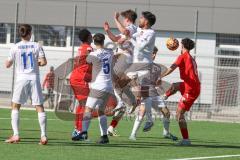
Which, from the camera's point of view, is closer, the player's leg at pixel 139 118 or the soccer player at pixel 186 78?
the soccer player at pixel 186 78

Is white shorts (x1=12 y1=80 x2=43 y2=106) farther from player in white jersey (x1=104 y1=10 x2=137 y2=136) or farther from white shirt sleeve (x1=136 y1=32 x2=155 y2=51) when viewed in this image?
white shirt sleeve (x1=136 y1=32 x2=155 y2=51)

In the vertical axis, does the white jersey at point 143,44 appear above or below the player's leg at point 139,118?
above

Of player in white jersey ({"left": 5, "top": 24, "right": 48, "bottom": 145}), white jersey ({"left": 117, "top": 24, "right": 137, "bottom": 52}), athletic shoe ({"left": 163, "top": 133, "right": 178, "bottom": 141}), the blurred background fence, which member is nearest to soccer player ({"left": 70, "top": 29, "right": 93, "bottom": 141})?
white jersey ({"left": 117, "top": 24, "right": 137, "bottom": 52})

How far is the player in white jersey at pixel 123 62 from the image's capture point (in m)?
15.5

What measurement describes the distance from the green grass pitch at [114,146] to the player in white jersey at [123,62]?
54 cm

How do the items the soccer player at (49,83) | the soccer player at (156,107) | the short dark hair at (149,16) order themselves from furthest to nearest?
the soccer player at (49,83), the soccer player at (156,107), the short dark hair at (149,16)

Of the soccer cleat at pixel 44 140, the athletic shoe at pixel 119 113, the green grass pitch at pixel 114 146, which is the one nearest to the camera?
the green grass pitch at pixel 114 146

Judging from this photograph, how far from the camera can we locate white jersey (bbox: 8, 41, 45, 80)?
13703mm

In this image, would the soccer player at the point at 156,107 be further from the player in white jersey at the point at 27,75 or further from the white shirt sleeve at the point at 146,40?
the player in white jersey at the point at 27,75

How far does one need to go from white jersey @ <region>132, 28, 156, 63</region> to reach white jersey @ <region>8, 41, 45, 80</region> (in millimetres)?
2331

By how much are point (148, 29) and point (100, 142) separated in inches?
98.7

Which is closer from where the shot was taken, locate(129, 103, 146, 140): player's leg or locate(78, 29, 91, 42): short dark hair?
locate(78, 29, 91, 42): short dark hair

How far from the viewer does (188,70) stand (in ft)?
50.0

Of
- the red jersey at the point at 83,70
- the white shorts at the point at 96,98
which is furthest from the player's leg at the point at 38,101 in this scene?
the red jersey at the point at 83,70
